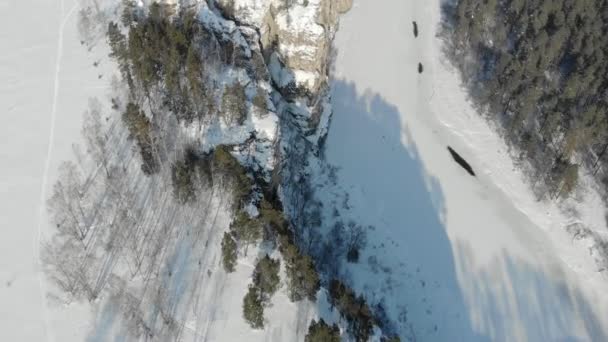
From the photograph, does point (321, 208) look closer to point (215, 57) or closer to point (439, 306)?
point (439, 306)

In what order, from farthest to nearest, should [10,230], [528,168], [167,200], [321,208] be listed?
1. [528,168]
2. [321,208]
3. [167,200]
4. [10,230]

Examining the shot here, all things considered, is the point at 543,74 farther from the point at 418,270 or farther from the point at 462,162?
the point at 418,270

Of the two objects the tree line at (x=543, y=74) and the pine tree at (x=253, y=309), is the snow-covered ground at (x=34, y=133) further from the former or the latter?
the tree line at (x=543, y=74)

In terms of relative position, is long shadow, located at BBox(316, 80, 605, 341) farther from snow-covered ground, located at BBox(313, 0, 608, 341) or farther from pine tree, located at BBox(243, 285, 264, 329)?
pine tree, located at BBox(243, 285, 264, 329)

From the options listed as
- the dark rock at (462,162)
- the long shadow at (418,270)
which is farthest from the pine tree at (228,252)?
the dark rock at (462,162)

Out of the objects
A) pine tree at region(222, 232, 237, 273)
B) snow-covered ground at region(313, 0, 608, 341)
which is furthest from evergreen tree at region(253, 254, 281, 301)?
snow-covered ground at region(313, 0, 608, 341)

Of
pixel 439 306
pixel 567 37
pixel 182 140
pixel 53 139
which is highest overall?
pixel 567 37

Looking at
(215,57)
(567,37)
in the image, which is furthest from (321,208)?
(567,37)
